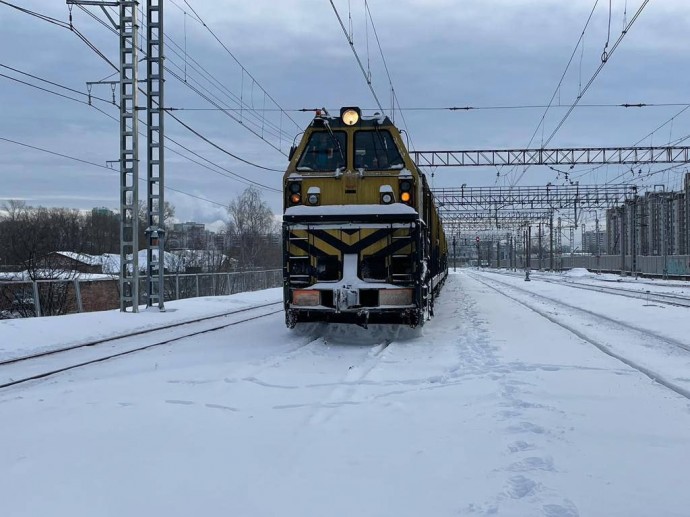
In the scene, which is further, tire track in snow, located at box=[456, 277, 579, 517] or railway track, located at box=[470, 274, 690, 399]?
railway track, located at box=[470, 274, 690, 399]

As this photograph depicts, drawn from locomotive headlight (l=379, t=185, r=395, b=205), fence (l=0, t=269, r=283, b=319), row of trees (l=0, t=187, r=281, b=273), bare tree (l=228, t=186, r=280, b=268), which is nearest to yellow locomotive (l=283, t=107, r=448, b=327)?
locomotive headlight (l=379, t=185, r=395, b=205)

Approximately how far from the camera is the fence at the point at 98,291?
2433 cm

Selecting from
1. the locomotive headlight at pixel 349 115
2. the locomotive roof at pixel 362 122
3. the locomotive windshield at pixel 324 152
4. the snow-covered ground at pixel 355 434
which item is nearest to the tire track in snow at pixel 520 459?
the snow-covered ground at pixel 355 434

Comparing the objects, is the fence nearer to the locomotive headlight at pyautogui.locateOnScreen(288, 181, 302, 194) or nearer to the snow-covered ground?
the locomotive headlight at pyautogui.locateOnScreen(288, 181, 302, 194)

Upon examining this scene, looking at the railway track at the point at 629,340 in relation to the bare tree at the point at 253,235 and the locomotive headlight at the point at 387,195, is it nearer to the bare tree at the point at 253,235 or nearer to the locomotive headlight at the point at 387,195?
the locomotive headlight at the point at 387,195

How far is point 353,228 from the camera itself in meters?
10.6

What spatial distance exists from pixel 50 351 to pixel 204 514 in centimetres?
843

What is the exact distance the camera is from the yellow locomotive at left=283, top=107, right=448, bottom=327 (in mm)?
10570

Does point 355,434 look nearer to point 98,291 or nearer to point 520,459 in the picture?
point 520,459

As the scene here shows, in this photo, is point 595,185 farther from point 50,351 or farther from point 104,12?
point 50,351

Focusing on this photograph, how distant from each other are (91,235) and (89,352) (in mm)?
59320

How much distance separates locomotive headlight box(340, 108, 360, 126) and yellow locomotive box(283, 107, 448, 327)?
5cm

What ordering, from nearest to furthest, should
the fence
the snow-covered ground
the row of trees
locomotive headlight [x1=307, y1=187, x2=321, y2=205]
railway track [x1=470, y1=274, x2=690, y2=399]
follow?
1. the snow-covered ground
2. railway track [x1=470, y1=274, x2=690, y2=399]
3. locomotive headlight [x1=307, y1=187, x2=321, y2=205]
4. the fence
5. the row of trees

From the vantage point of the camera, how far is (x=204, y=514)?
3814 mm
